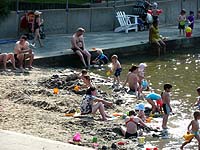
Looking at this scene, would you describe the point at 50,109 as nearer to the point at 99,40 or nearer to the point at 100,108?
the point at 100,108

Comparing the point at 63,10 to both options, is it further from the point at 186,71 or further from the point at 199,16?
the point at 199,16

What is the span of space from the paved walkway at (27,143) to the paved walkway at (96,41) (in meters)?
12.4

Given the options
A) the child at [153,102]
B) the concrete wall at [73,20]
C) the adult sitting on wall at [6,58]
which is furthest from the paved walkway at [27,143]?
the concrete wall at [73,20]

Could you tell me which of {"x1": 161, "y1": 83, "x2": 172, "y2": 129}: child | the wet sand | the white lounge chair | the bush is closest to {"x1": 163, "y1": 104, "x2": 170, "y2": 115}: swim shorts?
{"x1": 161, "y1": 83, "x2": 172, "y2": 129}: child

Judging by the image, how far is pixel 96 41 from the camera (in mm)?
31891

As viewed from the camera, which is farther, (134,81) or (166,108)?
(134,81)

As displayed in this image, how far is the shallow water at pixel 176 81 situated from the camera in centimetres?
1742

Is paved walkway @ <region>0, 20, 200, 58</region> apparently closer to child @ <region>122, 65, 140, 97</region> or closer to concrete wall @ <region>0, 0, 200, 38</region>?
concrete wall @ <region>0, 0, 200, 38</region>

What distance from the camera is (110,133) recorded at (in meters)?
17.0

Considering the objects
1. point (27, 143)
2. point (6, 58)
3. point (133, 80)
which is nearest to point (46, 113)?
point (27, 143)

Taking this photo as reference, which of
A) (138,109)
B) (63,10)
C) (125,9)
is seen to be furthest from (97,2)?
(138,109)

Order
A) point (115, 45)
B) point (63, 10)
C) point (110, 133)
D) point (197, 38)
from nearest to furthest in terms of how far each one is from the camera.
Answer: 1. point (110, 133)
2. point (115, 45)
3. point (63, 10)
4. point (197, 38)

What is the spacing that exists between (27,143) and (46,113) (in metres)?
4.11

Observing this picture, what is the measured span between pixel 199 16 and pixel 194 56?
10139 mm
